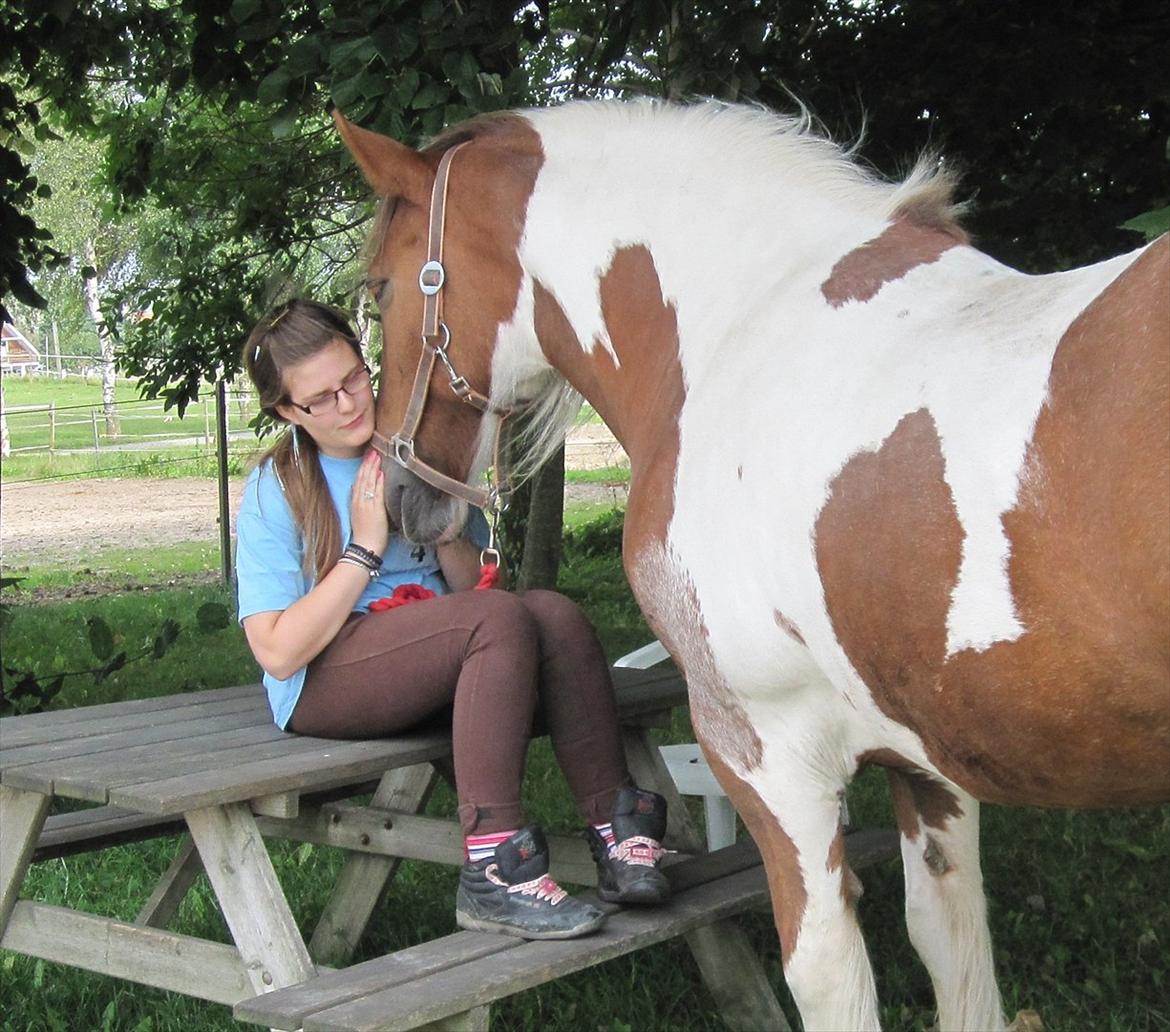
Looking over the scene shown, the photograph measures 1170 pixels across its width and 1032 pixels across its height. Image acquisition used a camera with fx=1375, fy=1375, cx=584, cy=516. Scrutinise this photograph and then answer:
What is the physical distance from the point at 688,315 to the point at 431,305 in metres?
0.54

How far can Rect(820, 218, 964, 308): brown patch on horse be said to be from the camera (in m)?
2.02

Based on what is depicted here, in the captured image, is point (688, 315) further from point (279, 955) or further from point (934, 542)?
point (279, 955)

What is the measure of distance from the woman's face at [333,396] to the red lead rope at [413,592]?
32cm

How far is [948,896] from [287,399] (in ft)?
5.23

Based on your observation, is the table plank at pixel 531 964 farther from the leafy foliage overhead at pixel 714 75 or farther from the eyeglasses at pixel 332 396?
the leafy foliage overhead at pixel 714 75

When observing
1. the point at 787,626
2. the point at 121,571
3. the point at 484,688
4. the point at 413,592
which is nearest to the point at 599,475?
the point at 121,571

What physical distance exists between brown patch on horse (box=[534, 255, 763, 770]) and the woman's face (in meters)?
0.44

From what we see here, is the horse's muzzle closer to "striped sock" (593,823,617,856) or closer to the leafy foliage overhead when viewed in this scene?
the leafy foliage overhead

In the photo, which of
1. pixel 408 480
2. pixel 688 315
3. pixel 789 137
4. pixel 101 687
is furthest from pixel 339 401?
pixel 101 687

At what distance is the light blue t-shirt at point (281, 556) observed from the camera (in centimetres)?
274

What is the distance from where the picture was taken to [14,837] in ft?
9.12

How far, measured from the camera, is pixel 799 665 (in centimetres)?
199

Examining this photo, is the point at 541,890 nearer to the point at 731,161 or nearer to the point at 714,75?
the point at 731,161

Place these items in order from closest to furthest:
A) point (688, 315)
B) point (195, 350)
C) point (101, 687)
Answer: point (688, 315)
point (101, 687)
point (195, 350)
